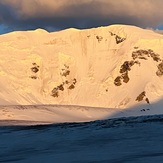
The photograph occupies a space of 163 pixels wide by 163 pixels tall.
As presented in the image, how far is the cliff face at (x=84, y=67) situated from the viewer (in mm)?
138625

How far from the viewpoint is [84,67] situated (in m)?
156

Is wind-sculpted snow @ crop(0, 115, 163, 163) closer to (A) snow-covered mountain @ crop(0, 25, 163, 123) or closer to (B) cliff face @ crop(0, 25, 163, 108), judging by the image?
(B) cliff face @ crop(0, 25, 163, 108)

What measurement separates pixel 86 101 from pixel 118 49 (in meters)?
30.0

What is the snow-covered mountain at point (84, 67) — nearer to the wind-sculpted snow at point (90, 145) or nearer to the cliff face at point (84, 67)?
the cliff face at point (84, 67)

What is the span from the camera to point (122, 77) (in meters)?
145

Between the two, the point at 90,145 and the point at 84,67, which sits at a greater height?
the point at 84,67

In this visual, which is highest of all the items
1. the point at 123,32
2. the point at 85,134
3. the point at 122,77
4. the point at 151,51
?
the point at 123,32

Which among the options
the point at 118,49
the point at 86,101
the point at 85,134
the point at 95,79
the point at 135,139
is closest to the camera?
the point at 135,139

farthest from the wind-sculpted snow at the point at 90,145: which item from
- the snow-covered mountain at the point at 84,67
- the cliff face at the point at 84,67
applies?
the snow-covered mountain at the point at 84,67

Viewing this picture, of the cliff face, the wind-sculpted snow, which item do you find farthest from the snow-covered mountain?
the wind-sculpted snow

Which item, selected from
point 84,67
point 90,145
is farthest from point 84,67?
point 90,145

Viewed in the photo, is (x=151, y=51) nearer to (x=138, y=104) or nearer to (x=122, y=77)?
(x=122, y=77)

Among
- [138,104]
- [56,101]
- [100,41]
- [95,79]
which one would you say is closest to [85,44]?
[100,41]

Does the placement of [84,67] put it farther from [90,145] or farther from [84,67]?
[90,145]
